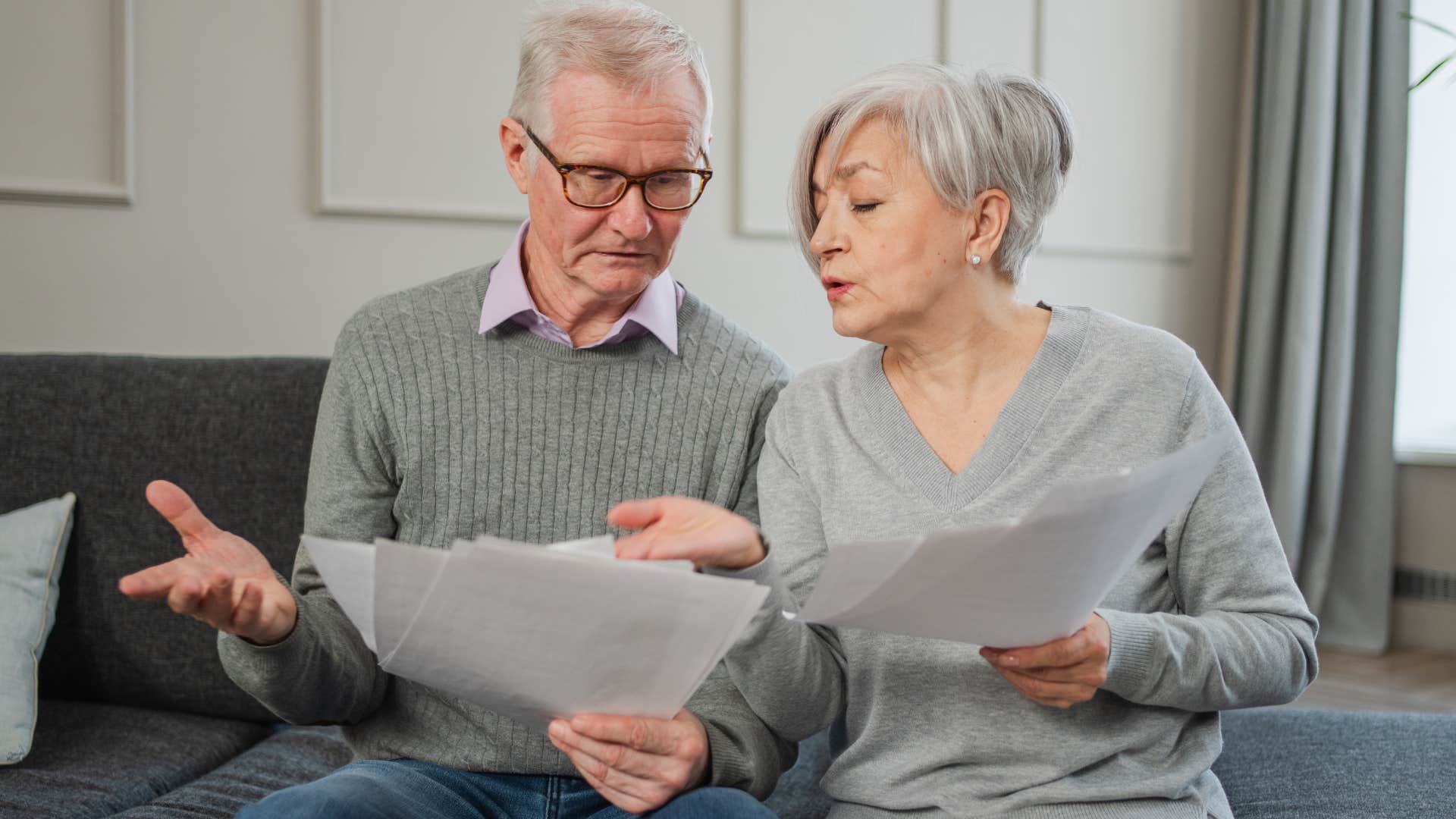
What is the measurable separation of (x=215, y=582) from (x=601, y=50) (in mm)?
712

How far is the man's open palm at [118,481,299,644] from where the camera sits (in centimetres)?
91

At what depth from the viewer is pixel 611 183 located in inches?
53.0

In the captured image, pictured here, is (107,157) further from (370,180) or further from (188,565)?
(188,565)

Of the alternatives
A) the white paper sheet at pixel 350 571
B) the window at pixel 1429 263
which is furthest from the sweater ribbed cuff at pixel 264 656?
the window at pixel 1429 263

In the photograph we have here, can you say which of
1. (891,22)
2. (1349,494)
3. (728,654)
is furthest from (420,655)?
(1349,494)

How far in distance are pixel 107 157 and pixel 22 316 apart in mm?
392

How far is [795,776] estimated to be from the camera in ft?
5.18

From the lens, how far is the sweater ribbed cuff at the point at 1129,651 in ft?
3.50

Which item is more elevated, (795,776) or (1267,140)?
(1267,140)

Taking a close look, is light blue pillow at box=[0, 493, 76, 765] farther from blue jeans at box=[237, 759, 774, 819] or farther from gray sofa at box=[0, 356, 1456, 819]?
blue jeans at box=[237, 759, 774, 819]

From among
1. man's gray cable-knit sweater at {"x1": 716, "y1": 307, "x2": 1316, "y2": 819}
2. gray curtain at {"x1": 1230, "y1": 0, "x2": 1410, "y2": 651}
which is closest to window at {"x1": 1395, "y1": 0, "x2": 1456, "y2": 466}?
gray curtain at {"x1": 1230, "y1": 0, "x2": 1410, "y2": 651}

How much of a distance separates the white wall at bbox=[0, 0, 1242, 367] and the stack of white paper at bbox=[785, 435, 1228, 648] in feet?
7.28

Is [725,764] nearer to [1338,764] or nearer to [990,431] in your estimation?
[990,431]

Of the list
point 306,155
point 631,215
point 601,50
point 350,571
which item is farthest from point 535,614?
point 306,155
